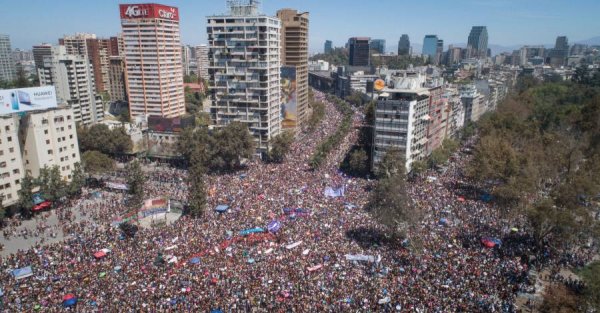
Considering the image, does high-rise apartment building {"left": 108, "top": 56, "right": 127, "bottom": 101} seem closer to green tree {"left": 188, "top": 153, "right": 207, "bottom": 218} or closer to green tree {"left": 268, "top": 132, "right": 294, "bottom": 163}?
green tree {"left": 268, "top": 132, "right": 294, "bottom": 163}

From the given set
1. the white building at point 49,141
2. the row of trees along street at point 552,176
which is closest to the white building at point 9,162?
the white building at point 49,141

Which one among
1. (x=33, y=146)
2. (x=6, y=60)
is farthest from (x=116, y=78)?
(x=6, y=60)

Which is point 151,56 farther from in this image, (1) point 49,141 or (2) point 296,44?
(1) point 49,141

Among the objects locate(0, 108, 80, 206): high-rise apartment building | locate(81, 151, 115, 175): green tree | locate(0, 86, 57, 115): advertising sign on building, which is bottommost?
locate(81, 151, 115, 175): green tree

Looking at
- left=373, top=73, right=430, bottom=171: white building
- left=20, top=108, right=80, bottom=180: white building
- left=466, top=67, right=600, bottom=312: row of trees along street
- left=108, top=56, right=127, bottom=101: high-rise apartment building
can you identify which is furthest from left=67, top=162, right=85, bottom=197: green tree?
left=108, top=56, right=127, bottom=101: high-rise apartment building

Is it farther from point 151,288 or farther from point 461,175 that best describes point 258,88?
point 151,288

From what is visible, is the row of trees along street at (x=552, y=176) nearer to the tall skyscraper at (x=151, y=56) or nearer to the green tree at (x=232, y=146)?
the green tree at (x=232, y=146)

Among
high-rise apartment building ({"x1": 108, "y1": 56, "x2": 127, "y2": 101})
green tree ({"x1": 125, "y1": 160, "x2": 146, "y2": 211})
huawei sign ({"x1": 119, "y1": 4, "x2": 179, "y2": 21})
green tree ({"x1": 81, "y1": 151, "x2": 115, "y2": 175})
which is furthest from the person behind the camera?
high-rise apartment building ({"x1": 108, "y1": 56, "x2": 127, "y2": 101})
